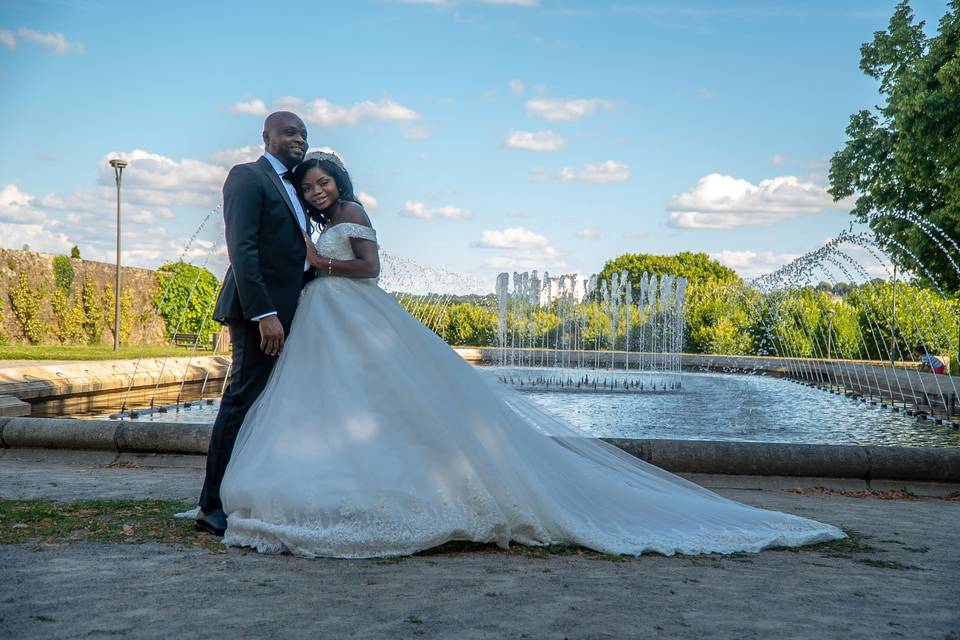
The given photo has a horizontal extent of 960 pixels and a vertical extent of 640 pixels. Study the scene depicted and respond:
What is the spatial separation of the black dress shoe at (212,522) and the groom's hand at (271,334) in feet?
2.81

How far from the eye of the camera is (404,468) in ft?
14.3

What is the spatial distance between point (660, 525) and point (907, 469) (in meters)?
3.12

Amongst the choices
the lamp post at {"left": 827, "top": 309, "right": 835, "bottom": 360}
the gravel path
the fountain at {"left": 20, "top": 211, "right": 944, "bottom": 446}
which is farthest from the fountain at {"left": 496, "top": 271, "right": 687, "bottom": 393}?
the gravel path

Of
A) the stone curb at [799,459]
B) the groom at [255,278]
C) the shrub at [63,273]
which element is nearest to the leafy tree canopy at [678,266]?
the shrub at [63,273]

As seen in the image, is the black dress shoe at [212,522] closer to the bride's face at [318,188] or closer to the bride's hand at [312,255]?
the bride's hand at [312,255]

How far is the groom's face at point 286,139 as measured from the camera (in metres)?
4.97

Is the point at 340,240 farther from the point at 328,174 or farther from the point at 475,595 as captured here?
the point at 475,595

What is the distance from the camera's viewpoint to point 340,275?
4.93 metres

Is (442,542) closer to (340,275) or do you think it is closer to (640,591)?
(640,591)

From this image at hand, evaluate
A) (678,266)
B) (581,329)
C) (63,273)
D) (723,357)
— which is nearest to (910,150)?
(723,357)

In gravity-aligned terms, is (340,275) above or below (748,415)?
above

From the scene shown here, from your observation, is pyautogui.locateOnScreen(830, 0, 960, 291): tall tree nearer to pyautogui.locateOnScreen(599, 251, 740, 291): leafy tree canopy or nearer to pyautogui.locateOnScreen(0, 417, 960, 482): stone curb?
pyautogui.locateOnScreen(0, 417, 960, 482): stone curb

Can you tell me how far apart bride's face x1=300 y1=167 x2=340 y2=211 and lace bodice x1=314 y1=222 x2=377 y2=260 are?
0.20 meters

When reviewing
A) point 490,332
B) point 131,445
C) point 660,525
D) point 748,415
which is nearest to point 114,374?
point 131,445
